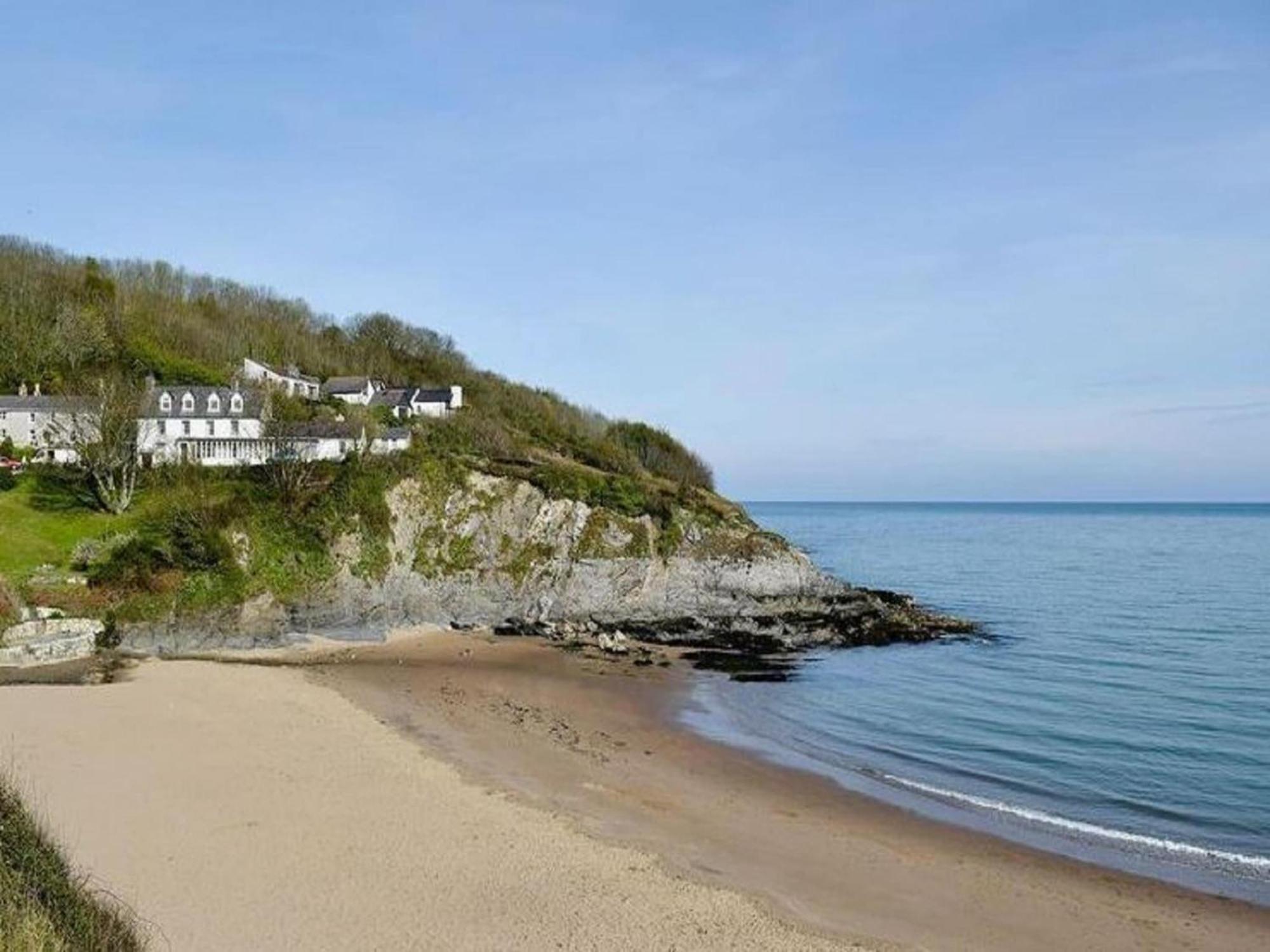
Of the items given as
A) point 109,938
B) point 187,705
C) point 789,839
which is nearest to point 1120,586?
point 789,839

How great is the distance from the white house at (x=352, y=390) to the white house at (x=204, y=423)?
527 inches

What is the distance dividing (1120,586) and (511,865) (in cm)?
→ 5575

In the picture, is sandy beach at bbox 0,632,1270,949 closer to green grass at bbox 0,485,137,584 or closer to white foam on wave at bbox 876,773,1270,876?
white foam on wave at bbox 876,773,1270,876

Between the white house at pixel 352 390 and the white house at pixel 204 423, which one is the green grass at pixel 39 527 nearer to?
the white house at pixel 204 423

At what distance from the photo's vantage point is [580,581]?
44.3 m

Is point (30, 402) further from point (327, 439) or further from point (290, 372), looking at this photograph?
point (290, 372)

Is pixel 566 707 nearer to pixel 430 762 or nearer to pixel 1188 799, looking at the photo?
pixel 430 762

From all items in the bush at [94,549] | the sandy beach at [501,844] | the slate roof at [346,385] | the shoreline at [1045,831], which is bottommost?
the shoreline at [1045,831]

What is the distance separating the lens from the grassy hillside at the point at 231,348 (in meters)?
62.2

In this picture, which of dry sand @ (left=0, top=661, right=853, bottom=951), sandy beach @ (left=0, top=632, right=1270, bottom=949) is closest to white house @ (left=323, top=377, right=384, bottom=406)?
sandy beach @ (left=0, top=632, right=1270, bottom=949)

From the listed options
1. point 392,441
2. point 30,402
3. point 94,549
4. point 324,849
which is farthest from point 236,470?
point 324,849

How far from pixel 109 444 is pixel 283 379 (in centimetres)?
2505

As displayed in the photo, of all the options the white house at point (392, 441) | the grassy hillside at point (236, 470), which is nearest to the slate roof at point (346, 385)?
the grassy hillside at point (236, 470)

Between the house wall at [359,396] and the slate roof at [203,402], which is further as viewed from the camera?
the house wall at [359,396]
